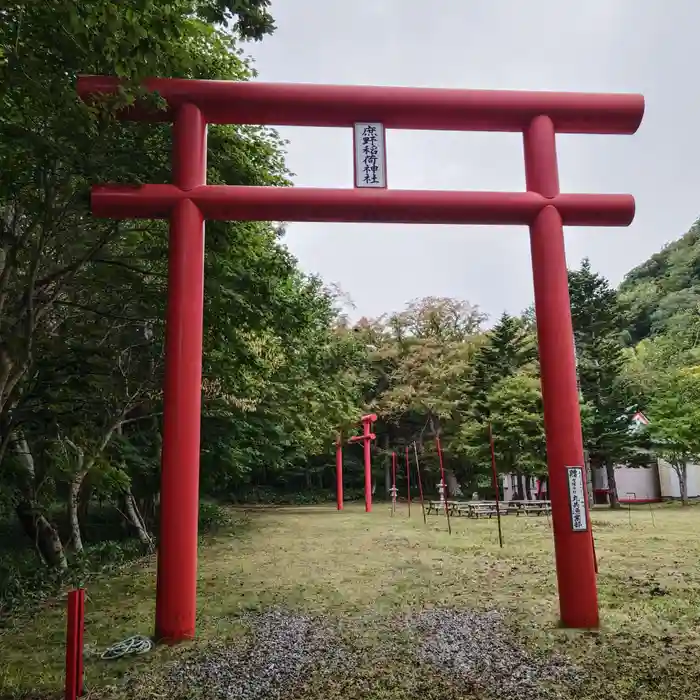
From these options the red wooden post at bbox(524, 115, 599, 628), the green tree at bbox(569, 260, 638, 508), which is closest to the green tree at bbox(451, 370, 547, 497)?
the green tree at bbox(569, 260, 638, 508)

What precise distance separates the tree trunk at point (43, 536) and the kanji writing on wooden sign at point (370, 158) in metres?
6.73

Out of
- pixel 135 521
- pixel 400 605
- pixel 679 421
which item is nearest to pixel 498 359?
pixel 679 421

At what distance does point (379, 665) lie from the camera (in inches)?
163

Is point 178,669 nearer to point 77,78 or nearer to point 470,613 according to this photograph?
point 470,613

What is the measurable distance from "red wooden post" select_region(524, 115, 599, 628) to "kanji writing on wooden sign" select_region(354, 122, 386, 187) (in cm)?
133

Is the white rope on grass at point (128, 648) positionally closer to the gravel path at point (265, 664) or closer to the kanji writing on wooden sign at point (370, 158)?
the gravel path at point (265, 664)

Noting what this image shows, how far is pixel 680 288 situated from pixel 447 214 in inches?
1466

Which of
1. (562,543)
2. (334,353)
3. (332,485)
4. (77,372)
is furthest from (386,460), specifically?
(562,543)

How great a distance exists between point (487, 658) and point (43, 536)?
7072 millimetres

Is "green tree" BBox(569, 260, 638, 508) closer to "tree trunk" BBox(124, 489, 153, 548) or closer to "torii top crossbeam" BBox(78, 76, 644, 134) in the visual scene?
"tree trunk" BBox(124, 489, 153, 548)

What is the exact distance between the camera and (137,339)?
9422mm

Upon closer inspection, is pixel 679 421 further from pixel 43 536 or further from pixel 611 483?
pixel 43 536

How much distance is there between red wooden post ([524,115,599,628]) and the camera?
16.2 feet

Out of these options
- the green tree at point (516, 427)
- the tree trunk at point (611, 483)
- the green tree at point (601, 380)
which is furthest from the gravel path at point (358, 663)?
the tree trunk at point (611, 483)
